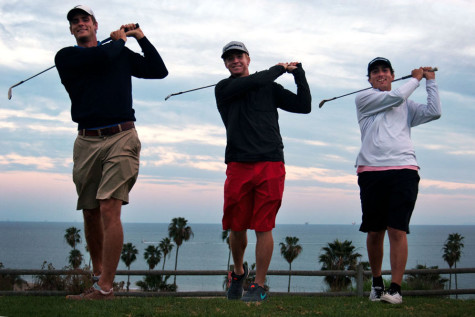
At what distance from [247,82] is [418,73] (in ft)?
5.16

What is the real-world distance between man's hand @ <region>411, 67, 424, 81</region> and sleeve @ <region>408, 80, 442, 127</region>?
0.11 meters

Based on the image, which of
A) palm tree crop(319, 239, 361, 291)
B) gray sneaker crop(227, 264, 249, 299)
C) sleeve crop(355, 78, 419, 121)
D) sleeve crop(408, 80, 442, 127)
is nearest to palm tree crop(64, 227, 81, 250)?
palm tree crop(319, 239, 361, 291)

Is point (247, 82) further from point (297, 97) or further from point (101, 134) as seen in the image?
point (101, 134)

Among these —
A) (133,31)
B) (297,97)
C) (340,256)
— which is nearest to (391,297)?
(297,97)

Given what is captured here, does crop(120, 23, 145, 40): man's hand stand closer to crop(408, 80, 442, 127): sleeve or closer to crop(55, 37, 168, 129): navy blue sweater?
crop(55, 37, 168, 129): navy blue sweater

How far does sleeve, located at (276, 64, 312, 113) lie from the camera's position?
4.61 metres

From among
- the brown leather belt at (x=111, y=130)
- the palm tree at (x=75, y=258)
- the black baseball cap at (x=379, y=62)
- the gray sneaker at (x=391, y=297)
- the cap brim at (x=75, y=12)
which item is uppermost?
the cap brim at (x=75, y=12)

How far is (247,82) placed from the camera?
4340 millimetres

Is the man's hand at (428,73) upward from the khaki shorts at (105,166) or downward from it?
upward

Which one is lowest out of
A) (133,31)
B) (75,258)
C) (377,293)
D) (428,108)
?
(75,258)

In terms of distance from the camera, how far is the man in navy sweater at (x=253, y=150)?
425cm

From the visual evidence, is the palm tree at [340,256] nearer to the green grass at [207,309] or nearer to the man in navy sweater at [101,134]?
the green grass at [207,309]

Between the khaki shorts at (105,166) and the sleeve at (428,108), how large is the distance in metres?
2.44

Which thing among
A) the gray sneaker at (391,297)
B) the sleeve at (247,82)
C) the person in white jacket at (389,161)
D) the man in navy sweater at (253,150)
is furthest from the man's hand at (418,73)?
the gray sneaker at (391,297)
